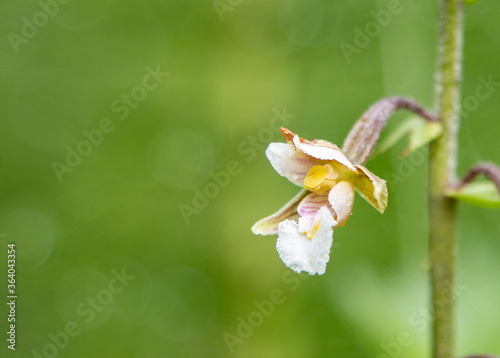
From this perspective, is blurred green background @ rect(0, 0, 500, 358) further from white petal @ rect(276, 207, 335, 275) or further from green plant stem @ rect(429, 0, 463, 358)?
white petal @ rect(276, 207, 335, 275)

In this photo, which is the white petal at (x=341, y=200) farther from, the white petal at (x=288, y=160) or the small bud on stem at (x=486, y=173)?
the small bud on stem at (x=486, y=173)

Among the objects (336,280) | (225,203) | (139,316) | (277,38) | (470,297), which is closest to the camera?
(470,297)

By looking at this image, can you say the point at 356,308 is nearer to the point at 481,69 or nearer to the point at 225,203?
the point at 225,203

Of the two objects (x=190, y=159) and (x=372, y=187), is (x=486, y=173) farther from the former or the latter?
(x=190, y=159)

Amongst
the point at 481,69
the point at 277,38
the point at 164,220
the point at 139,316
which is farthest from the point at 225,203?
the point at 481,69

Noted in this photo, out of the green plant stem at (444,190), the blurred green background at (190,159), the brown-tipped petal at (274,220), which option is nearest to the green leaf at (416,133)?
the green plant stem at (444,190)
